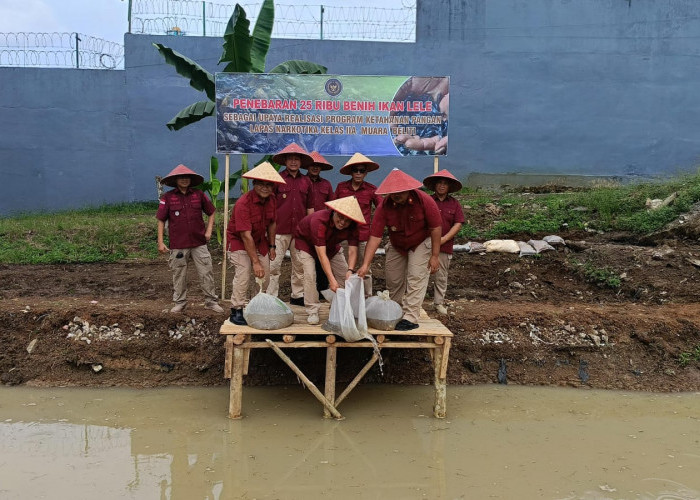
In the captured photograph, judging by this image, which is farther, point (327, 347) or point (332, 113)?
point (332, 113)

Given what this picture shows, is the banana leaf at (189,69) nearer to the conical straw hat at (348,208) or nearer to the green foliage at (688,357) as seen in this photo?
the conical straw hat at (348,208)

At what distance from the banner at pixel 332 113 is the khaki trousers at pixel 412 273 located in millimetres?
1804

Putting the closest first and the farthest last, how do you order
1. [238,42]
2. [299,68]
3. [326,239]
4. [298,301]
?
1. [326,239]
2. [298,301]
3. [238,42]
4. [299,68]

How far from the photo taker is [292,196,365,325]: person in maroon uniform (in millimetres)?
4914

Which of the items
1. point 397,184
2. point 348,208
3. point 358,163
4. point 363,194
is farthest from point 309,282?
point 358,163

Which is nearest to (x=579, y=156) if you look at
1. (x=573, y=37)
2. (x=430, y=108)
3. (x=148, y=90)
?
(x=573, y=37)

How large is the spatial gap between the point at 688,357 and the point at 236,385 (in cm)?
429

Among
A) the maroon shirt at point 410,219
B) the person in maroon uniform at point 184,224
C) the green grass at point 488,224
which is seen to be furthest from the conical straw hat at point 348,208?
the green grass at point 488,224

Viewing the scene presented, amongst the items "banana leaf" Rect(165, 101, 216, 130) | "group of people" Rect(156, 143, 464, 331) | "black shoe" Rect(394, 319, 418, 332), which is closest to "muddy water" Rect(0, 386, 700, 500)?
"black shoe" Rect(394, 319, 418, 332)

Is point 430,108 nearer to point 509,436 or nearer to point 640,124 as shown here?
point 509,436

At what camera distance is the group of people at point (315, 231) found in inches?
201

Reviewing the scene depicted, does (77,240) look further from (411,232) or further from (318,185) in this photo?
(411,232)

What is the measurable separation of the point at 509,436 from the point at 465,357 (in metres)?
1.41

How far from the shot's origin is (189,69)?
820 cm
